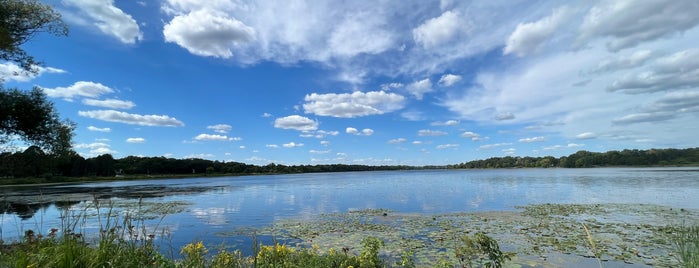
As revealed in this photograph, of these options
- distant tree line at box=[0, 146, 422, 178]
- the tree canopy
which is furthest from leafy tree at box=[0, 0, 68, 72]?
distant tree line at box=[0, 146, 422, 178]

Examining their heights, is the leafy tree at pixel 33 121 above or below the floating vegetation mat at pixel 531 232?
above

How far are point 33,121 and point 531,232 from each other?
26938mm

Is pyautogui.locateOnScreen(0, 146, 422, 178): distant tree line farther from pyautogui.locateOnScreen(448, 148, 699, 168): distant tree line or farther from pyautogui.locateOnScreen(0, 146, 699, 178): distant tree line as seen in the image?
pyautogui.locateOnScreen(448, 148, 699, 168): distant tree line

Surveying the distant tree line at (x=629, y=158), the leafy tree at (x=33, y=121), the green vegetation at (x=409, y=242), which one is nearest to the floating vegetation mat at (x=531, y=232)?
the green vegetation at (x=409, y=242)

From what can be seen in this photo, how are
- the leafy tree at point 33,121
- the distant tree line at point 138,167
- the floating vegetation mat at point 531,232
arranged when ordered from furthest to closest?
the distant tree line at point 138,167
the leafy tree at point 33,121
the floating vegetation mat at point 531,232

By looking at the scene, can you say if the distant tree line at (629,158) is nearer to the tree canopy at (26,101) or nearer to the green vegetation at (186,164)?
the green vegetation at (186,164)

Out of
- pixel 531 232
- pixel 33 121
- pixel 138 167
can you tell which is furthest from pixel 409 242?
pixel 138 167

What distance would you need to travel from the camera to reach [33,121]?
62.1ft

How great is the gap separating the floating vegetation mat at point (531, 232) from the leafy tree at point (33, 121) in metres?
14.4

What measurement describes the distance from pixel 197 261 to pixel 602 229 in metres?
18.0

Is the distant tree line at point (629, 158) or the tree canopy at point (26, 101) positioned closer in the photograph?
the tree canopy at point (26, 101)

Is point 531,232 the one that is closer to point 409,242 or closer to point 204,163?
point 409,242

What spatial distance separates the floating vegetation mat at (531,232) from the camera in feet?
37.3

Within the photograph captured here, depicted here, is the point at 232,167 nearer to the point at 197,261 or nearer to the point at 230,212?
the point at 230,212
